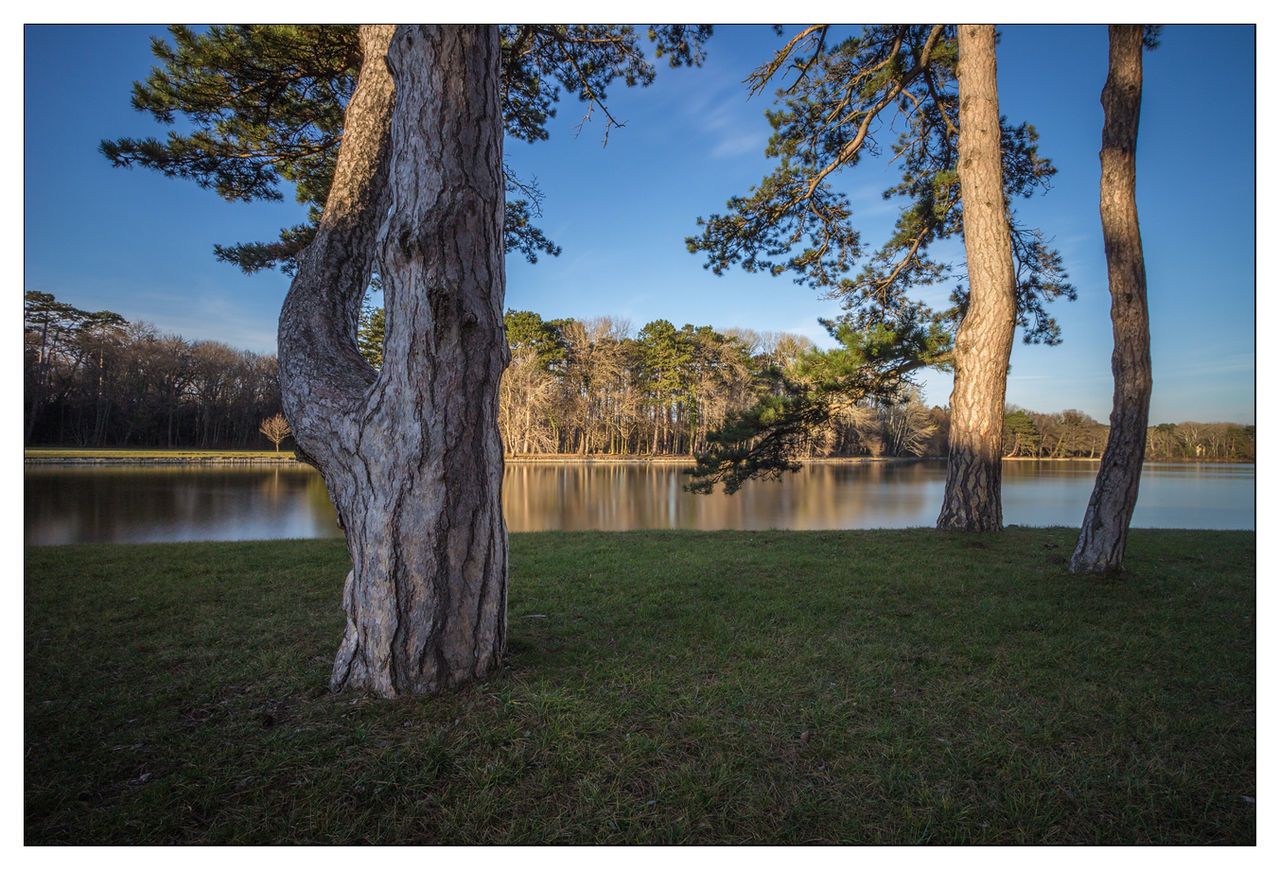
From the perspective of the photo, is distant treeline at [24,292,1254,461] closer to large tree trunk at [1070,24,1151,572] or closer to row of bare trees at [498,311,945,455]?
row of bare trees at [498,311,945,455]

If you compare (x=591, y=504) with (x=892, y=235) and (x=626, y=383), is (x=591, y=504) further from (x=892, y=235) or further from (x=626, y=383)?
(x=626, y=383)

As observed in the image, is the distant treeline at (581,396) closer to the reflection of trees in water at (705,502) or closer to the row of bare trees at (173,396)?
the row of bare trees at (173,396)

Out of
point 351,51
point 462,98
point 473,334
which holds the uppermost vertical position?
point 351,51

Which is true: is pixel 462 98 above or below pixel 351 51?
below

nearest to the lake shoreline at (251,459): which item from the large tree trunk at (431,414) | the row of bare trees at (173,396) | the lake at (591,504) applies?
the lake at (591,504)

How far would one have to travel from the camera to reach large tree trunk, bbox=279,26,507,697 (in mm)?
2029

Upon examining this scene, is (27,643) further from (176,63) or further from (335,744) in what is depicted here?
(176,63)

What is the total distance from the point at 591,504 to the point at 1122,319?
12.0 metres

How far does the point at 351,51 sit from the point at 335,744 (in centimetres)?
481

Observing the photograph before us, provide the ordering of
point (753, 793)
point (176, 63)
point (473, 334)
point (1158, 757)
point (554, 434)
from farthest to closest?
point (554, 434) < point (176, 63) < point (473, 334) < point (1158, 757) < point (753, 793)

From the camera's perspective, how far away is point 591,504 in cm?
1440

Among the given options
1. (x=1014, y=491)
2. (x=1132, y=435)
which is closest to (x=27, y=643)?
(x=1132, y=435)

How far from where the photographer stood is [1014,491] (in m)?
18.0

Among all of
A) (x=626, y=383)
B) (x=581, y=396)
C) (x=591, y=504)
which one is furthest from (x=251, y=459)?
(x=591, y=504)
